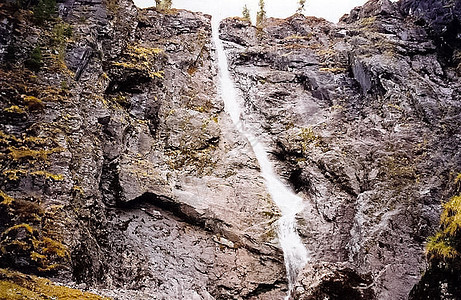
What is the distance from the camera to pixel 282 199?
16.1m

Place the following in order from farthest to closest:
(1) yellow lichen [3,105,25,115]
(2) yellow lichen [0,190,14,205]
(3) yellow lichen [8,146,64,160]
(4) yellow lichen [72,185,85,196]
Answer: (1) yellow lichen [3,105,25,115] → (4) yellow lichen [72,185,85,196] → (3) yellow lichen [8,146,64,160] → (2) yellow lichen [0,190,14,205]

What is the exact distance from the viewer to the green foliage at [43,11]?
1678 cm

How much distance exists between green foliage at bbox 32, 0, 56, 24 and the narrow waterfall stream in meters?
10.9

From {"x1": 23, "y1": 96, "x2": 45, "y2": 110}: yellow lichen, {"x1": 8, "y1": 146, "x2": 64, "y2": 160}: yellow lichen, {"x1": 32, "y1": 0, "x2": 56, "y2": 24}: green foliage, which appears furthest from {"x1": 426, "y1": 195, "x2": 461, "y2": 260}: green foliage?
{"x1": 32, "y1": 0, "x2": 56, "y2": 24}: green foliage

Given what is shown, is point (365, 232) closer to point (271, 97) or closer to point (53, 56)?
point (271, 97)

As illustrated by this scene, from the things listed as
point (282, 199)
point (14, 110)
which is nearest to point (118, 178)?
point (14, 110)

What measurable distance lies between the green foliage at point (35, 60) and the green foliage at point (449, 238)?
52.3 feet

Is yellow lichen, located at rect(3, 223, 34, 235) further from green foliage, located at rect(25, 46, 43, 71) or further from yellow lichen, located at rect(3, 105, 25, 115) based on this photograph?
green foliage, located at rect(25, 46, 43, 71)

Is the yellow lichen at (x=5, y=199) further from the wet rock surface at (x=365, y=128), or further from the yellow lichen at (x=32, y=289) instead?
the wet rock surface at (x=365, y=128)

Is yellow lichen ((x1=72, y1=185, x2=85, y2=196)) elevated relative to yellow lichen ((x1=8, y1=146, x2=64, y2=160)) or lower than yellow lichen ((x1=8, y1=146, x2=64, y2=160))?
lower

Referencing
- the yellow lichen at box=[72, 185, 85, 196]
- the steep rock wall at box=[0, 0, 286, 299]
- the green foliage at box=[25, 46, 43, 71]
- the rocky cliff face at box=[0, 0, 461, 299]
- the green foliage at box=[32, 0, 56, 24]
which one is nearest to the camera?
the steep rock wall at box=[0, 0, 286, 299]

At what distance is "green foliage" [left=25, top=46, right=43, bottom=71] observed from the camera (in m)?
14.0

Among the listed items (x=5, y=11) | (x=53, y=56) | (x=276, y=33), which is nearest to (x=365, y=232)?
(x=53, y=56)

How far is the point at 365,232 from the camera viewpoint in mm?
13570
